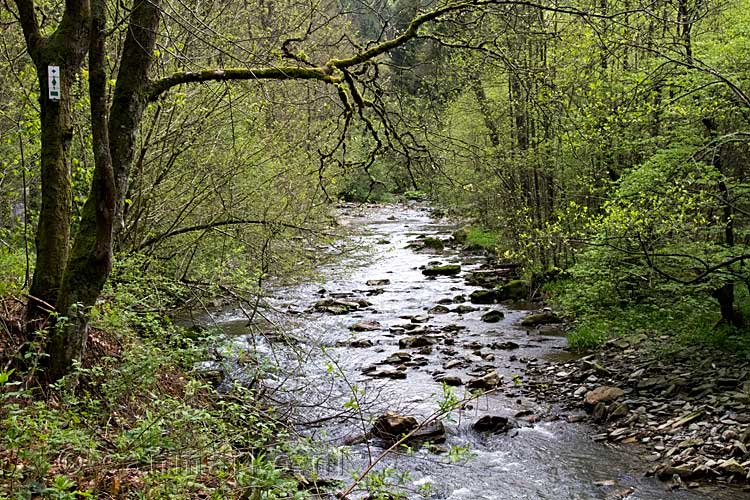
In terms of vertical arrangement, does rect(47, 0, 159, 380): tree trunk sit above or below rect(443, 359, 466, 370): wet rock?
above

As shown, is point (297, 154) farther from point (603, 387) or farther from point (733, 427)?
point (733, 427)

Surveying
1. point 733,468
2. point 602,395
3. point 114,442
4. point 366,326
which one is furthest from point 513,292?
point 114,442

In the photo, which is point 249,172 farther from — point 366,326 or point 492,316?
point 492,316

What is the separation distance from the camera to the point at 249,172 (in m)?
9.72

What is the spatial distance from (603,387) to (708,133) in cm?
396

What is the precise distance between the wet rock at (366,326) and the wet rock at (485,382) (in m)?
3.86

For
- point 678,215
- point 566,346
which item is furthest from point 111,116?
point 566,346

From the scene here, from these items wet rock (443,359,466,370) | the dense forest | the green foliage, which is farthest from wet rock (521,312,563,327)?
the green foliage

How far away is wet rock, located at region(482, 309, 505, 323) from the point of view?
14242 millimetres

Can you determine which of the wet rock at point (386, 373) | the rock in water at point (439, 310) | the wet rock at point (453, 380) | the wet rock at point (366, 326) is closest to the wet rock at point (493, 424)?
the wet rock at point (453, 380)

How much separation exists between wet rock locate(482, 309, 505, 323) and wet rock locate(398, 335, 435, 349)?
2.02 meters

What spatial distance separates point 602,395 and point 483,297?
22.7ft

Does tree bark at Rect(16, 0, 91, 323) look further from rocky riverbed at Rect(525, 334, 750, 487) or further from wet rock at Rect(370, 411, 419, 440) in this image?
rocky riverbed at Rect(525, 334, 750, 487)

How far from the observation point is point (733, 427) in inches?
299
